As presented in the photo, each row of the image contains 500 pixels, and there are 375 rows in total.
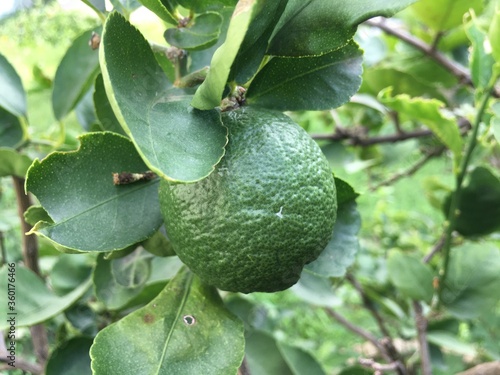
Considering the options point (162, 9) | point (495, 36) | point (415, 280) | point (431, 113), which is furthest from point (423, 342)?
point (162, 9)

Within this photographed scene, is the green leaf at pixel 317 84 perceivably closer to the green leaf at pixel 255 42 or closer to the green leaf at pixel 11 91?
the green leaf at pixel 255 42

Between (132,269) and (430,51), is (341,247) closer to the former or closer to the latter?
(132,269)

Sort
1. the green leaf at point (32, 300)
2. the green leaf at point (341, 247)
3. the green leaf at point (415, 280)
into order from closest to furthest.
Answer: the green leaf at point (341, 247) → the green leaf at point (32, 300) → the green leaf at point (415, 280)

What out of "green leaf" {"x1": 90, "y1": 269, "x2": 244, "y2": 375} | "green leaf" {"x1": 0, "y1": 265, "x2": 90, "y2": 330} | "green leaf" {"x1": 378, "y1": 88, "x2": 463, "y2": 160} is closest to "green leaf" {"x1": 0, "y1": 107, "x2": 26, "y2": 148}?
"green leaf" {"x1": 0, "y1": 265, "x2": 90, "y2": 330}

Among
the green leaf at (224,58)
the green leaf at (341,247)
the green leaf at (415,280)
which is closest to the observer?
the green leaf at (224,58)

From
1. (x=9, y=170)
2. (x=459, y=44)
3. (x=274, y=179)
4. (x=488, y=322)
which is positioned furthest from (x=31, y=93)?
(x=488, y=322)

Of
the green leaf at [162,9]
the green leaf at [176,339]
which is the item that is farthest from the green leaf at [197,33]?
the green leaf at [176,339]

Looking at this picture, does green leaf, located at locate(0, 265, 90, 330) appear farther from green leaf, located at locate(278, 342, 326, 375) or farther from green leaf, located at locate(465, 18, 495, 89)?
green leaf, located at locate(465, 18, 495, 89)

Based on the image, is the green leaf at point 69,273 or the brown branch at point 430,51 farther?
the brown branch at point 430,51
